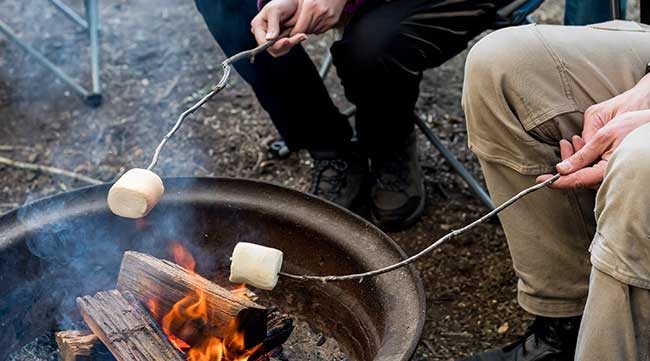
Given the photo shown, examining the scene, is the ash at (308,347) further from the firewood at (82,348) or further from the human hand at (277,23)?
the human hand at (277,23)

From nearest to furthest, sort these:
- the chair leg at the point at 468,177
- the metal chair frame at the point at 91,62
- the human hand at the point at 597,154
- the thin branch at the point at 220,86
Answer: the human hand at the point at 597,154, the thin branch at the point at 220,86, the chair leg at the point at 468,177, the metal chair frame at the point at 91,62

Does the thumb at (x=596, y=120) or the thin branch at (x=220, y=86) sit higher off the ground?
the thin branch at (x=220, y=86)

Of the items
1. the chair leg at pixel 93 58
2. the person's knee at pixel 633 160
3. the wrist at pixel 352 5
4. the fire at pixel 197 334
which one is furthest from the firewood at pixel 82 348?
the chair leg at pixel 93 58

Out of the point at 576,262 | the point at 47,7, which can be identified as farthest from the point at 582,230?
the point at 47,7

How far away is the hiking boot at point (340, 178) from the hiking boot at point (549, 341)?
101 centimetres

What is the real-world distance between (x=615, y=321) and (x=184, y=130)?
2507 millimetres

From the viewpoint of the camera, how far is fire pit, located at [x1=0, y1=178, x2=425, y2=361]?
1951 mm

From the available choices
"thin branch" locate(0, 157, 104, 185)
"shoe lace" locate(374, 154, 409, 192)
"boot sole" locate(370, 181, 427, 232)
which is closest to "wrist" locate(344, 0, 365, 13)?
"shoe lace" locate(374, 154, 409, 192)

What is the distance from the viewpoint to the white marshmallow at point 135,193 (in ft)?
5.72

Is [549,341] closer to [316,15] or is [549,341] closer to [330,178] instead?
[316,15]

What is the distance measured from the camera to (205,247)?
220cm

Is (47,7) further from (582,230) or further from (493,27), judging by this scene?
(582,230)

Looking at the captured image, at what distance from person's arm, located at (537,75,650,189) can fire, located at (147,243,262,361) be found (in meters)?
0.78

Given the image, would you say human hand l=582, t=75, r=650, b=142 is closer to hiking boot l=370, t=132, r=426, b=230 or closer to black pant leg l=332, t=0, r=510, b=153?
black pant leg l=332, t=0, r=510, b=153
